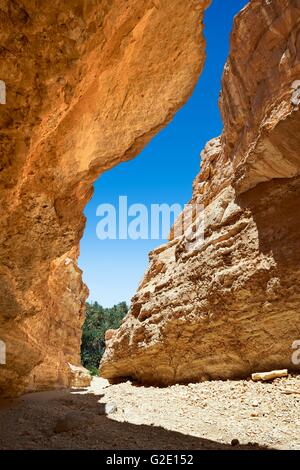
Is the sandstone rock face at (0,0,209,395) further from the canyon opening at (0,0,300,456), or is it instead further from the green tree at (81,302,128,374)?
the green tree at (81,302,128,374)

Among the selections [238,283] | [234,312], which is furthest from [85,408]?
[238,283]

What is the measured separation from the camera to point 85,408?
8.88 meters

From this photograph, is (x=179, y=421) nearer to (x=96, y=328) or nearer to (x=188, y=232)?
(x=188, y=232)

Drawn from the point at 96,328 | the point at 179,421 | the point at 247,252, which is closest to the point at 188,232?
the point at 247,252

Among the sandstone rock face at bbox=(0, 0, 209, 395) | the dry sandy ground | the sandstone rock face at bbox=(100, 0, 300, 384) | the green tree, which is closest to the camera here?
the sandstone rock face at bbox=(0, 0, 209, 395)

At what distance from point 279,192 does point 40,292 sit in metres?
6.93

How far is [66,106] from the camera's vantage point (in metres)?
5.08

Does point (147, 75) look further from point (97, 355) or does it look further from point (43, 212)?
point (97, 355)

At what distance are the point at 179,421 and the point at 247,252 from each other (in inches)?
177

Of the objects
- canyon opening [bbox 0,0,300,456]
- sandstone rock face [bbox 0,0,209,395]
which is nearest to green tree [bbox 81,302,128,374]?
canyon opening [bbox 0,0,300,456]

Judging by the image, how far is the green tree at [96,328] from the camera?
140 ft

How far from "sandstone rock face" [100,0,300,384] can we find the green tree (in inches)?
1292

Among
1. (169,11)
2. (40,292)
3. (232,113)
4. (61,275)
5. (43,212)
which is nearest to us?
(169,11)

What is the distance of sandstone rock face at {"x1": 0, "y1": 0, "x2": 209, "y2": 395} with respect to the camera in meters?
4.09
